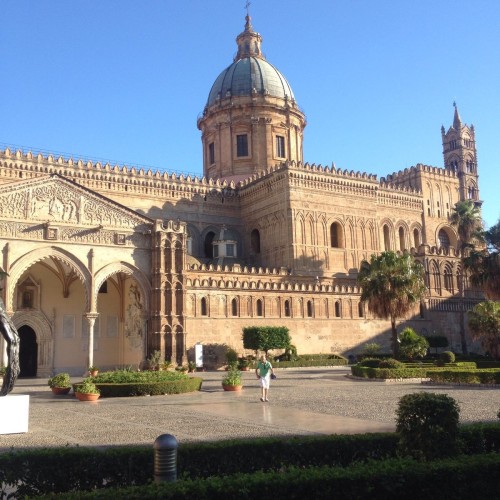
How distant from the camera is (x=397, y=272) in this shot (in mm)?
33062

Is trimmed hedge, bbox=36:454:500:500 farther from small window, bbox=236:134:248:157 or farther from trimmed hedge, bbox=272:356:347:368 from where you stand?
small window, bbox=236:134:248:157

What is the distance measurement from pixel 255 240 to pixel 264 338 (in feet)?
51.8

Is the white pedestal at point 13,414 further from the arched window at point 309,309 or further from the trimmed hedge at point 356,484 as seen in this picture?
the arched window at point 309,309

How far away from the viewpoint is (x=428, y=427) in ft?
25.6

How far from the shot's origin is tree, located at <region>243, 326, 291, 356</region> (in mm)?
36875

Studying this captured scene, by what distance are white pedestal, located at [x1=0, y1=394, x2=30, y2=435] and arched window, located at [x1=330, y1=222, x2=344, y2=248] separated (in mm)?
39183

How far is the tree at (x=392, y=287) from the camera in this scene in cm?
3259

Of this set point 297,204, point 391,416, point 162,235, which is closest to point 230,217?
point 297,204

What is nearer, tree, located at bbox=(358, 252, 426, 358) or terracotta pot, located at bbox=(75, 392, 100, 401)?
terracotta pot, located at bbox=(75, 392, 100, 401)

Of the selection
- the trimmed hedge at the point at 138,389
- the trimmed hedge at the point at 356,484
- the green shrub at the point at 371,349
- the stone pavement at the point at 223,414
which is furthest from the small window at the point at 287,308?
the trimmed hedge at the point at 356,484

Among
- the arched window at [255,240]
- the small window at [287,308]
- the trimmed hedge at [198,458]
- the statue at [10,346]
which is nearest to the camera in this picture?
the trimmed hedge at [198,458]

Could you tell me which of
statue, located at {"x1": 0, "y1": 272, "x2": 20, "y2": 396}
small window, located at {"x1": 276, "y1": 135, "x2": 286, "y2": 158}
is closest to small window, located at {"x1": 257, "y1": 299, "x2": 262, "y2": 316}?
small window, located at {"x1": 276, "y1": 135, "x2": 286, "y2": 158}

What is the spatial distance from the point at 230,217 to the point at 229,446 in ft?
146

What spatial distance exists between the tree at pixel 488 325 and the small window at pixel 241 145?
99.1 ft
